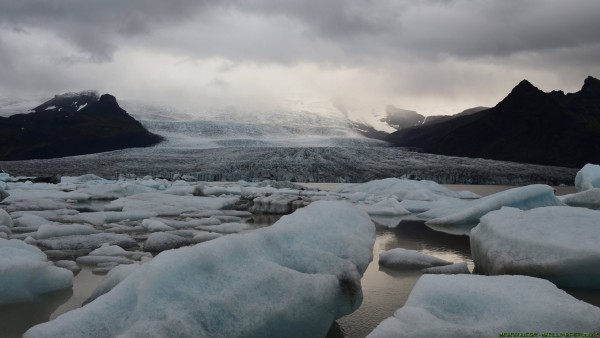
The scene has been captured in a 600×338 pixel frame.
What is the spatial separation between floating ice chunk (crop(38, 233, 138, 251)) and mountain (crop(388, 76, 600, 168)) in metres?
70.5

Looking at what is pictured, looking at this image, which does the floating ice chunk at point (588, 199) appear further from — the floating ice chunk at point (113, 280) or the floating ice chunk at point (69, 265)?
the floating ice chunk at point (113, 280)

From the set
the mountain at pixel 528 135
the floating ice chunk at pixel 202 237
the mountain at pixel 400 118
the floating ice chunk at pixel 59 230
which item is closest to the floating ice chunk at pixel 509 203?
the floating ice chunk at pixel 202 237

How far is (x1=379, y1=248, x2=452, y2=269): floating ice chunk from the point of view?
593 centimetres

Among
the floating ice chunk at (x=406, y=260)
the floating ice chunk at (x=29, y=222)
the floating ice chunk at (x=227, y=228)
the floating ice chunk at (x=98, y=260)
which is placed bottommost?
the floating ice chunk at (x=29, y=222)

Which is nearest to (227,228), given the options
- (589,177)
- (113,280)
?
(113,280)

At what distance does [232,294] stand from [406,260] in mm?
3481

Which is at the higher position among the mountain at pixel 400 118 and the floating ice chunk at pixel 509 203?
the mountain at pixel 400 118

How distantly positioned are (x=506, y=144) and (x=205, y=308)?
3356 inches

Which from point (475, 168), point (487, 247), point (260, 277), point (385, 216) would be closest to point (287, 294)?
point (260, 277)

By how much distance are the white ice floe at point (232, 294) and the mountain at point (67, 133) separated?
6189 centimetres

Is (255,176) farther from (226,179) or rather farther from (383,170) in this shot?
(383,170)

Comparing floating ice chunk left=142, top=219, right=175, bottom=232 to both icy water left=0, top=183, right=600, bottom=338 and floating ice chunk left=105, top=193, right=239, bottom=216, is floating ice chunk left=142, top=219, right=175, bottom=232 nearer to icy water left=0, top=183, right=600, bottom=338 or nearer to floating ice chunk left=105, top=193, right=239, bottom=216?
floating ice chunk left=105, top=193, right=239, bottom=216

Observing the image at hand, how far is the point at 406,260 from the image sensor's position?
5988mm

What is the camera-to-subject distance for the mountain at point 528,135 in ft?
238
